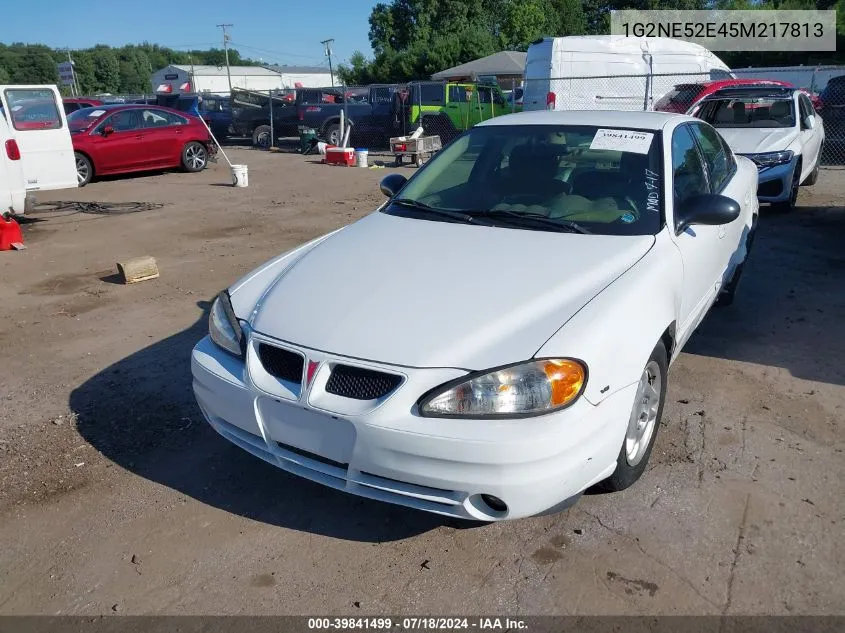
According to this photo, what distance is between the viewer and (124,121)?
1436cm

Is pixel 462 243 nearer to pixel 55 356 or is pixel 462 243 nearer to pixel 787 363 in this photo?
pixel 787 363

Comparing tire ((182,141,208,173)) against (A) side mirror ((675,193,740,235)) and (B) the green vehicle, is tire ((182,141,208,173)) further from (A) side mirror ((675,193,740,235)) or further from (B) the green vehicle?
(A) side mirror ((675,193,740,235))

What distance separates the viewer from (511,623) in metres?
2.53

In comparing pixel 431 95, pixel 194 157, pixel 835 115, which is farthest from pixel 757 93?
pixel 194 157

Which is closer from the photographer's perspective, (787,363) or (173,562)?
(173,562)

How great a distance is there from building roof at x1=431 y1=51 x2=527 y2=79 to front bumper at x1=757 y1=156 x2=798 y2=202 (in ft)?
93.6

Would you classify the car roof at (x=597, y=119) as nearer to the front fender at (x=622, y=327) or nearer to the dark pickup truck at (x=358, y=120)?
the front fender at (x=622, y=327)

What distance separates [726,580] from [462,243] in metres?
1.88

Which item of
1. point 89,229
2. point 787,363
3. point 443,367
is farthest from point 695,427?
point 89,229

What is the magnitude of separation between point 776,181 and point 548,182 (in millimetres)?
6348

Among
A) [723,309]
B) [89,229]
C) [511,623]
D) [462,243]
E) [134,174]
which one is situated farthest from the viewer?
[134,174]

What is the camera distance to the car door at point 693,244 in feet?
12.1

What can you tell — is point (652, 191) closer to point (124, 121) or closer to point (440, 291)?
point (440, 291)

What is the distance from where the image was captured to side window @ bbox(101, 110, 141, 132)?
14.1 meters
